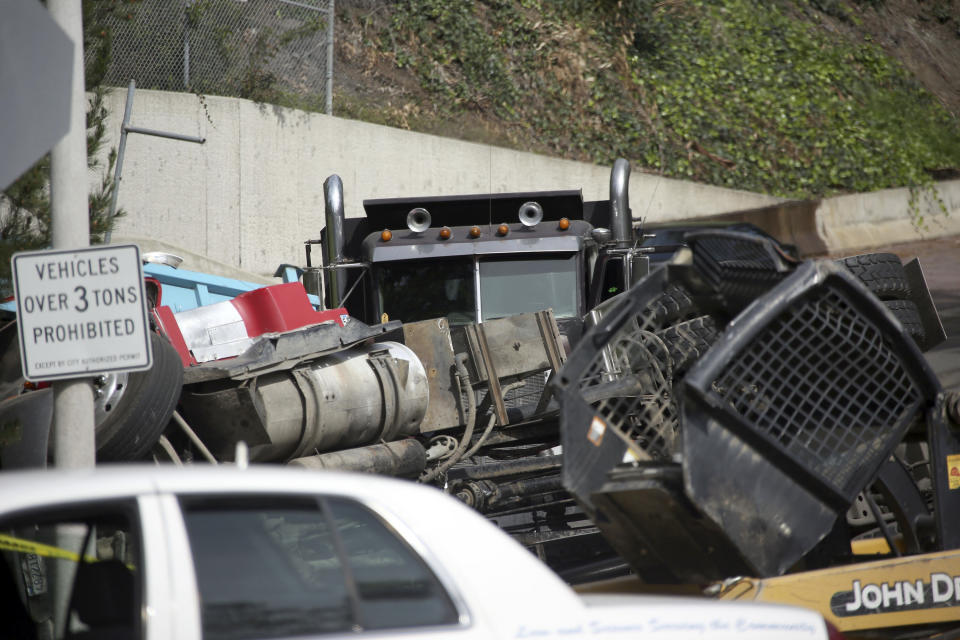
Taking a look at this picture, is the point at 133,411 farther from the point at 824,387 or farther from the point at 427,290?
the point at 824,387

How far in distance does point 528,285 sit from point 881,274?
3.41 m

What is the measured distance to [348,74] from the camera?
63.1 feet

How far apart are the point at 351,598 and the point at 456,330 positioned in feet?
17.3

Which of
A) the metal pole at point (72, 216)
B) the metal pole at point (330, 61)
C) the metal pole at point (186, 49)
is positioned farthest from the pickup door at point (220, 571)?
the metal pole at point (330, 61)

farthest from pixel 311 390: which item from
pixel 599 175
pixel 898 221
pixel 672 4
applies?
pixel 672 4

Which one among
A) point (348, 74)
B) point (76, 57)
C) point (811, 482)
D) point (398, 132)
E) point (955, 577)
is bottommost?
point (955, 577)

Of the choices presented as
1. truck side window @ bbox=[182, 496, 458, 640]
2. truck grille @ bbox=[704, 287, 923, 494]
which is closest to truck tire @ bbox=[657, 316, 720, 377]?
truck grille @ bbox=[704, 287, 923, 494]

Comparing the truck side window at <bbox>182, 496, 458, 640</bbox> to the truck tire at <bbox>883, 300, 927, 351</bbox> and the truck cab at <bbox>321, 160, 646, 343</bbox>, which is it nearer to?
the truck tire at <bbox>883, 300, 927, 351</bbox>

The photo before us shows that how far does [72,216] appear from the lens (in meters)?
4.83

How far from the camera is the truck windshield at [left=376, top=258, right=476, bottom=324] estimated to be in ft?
29.6

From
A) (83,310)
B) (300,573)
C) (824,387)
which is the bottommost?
(300,573)

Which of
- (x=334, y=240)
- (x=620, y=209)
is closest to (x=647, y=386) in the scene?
(x=620, y=209)

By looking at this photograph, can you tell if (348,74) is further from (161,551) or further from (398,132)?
(161,551)

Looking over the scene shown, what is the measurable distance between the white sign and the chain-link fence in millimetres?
11095
